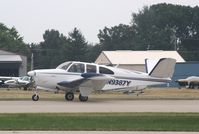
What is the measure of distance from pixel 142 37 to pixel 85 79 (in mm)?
114368

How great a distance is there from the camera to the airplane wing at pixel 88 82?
101 ft

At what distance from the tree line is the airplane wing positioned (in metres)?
99.3

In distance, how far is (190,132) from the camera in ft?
48.6

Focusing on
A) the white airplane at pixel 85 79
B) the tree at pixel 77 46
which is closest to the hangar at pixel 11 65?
the tree at pixel 77 46

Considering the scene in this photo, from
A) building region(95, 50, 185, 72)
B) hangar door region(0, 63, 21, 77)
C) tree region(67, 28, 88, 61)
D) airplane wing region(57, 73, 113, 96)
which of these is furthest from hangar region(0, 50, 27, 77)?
airplane wing region(57, 73, 113, 96)

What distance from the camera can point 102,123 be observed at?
55.4ft

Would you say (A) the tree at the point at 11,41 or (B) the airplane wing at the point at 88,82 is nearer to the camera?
(B) the airplane wing at the point at 88,82

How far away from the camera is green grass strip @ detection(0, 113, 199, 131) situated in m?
15.6

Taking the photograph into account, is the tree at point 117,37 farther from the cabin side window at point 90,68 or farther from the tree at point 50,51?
the cabin side window at point 90,68

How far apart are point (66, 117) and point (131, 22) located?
5354 inches

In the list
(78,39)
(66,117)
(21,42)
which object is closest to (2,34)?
(21,42)

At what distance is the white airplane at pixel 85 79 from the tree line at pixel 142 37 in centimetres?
9780

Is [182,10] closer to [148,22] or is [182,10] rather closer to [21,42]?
[148,22]

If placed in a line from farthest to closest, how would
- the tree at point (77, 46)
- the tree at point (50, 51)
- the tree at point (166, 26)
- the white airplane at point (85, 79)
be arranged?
the tree at point (50, 51), the tree at point (166, 26), the tree at point (77, 46), the white airplane at point (85, 79)
